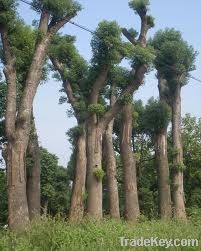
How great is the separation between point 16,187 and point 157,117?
1170 centimetres

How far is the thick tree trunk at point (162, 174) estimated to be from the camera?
73.9 ft

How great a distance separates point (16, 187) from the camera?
1346 cm

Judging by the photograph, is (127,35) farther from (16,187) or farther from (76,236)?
(76,236)

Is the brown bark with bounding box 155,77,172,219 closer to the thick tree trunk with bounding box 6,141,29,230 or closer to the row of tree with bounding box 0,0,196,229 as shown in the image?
the row of tree with bounding box 0,0,196,229

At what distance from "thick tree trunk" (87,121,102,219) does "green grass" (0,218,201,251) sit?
5.07 m

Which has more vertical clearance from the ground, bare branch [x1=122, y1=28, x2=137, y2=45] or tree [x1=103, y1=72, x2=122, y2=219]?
bare branch [x1=122, y1=28, x2=137, y2=45]

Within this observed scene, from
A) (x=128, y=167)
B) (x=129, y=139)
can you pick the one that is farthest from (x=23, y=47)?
(x=128, y=167)

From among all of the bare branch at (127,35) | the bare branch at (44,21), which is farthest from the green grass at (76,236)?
the bare branch at (127,35)

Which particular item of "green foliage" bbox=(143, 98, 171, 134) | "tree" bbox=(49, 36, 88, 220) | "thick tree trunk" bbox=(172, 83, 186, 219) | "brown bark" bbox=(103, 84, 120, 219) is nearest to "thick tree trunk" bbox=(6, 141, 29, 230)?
"tree" bbox=(49, 36, 88, 220)

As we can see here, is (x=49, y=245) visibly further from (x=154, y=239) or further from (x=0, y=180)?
(x=0, y=180)

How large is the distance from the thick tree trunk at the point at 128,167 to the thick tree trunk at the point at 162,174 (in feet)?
7.43

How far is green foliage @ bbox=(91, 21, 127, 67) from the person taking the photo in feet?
62.2

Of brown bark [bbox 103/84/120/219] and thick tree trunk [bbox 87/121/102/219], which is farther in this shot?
brown bark [bbox 103/84/120/219]

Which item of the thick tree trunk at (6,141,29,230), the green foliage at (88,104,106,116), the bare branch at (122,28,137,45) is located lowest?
the thick tree trunk at (6,141,29,230)
